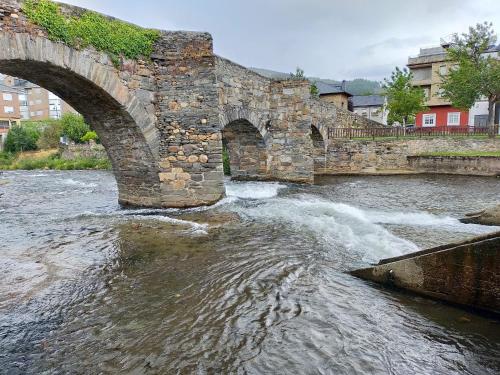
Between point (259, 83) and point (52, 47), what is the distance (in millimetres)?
8215

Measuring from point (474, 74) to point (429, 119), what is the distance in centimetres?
1492

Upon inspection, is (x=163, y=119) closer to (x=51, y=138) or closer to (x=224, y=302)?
A: (x=224, y=302)

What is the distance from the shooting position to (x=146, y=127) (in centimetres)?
869

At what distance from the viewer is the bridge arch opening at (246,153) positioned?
1463 cm

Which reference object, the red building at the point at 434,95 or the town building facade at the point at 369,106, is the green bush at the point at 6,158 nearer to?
the red building at the point at 434,95

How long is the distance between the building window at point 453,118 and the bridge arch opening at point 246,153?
91.0 ft

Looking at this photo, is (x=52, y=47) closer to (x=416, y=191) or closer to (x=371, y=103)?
(x=416, y=191)

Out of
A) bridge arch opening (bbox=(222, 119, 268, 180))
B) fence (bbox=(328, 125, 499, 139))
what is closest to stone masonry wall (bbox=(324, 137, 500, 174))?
fence (bbox=(328, 125, 499, 139))

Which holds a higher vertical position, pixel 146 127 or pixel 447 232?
pixel 146 127

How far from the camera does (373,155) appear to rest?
67.8 ft

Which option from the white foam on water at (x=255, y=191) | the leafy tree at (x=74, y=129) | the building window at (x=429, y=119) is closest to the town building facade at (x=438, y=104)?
the building window at (x=429, y=119)

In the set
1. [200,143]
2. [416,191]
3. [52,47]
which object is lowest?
[416,191]

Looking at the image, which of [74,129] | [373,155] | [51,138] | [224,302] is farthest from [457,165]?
[51,138]

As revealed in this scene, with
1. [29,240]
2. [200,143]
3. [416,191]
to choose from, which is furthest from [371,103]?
[29,240]
